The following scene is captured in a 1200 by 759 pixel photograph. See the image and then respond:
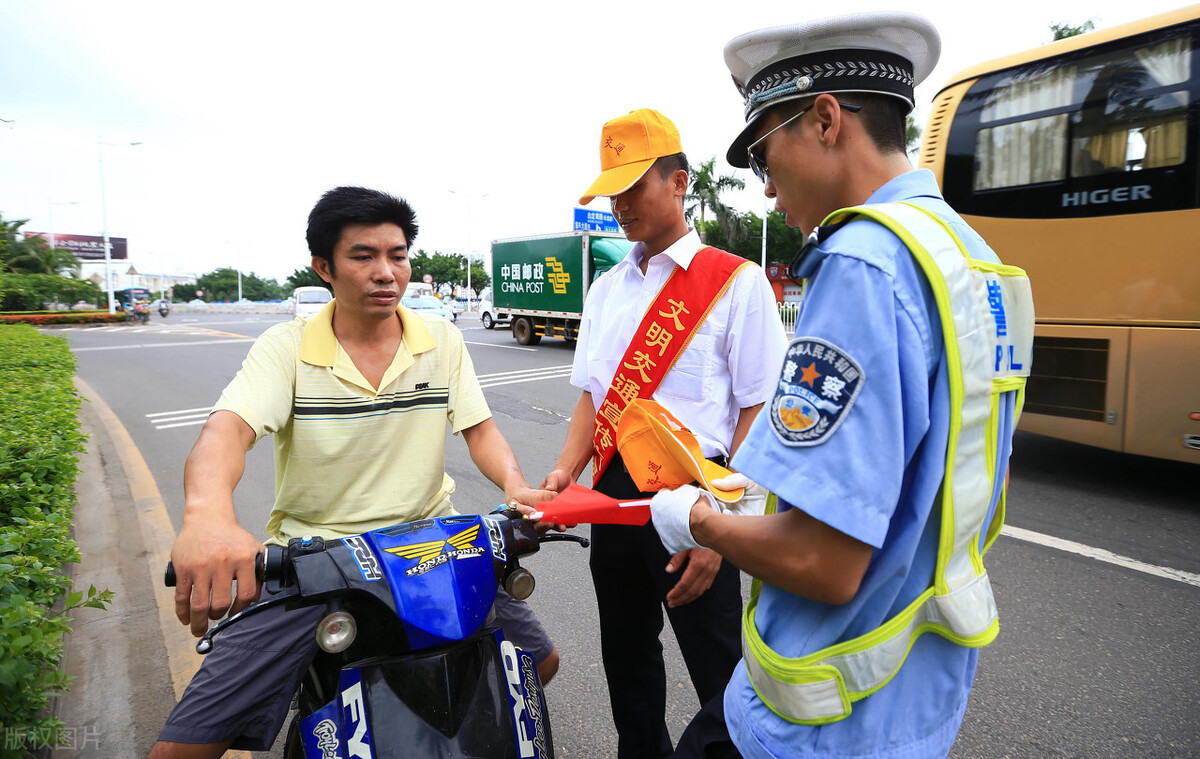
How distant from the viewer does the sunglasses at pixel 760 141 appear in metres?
1.05

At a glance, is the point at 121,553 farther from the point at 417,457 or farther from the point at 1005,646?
the point at 1005,646

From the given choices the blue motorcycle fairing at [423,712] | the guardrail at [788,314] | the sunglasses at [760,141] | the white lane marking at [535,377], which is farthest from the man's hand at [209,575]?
the guardrail at [788,314]

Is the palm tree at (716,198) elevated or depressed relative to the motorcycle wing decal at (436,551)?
elevated

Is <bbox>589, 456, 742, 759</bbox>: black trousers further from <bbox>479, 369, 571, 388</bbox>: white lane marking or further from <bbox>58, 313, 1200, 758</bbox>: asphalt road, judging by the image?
<bbox>479, 369, 571, 388</bbox>: white lane marking

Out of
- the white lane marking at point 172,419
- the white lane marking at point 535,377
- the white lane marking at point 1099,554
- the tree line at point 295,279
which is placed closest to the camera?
the white lane marking at point 1099,554

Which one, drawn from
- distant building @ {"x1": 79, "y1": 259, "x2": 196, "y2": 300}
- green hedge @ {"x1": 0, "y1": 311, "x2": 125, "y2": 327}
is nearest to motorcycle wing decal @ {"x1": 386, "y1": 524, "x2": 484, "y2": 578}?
green hedge @ {"x1": 0, "y1": 311, "x2": 125, "y2": 327}

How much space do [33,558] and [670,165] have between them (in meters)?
2.27

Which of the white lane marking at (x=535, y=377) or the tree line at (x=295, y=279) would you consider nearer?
the white lane marking at (x=535, y=377)

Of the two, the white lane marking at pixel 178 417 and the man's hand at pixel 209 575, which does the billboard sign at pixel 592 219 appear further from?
the man's hand at pixel 209 575

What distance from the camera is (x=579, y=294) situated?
16.8m

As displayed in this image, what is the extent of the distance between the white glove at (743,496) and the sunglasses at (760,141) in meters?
0.57

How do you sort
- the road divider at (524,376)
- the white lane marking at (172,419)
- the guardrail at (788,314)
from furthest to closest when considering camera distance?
the guardrail at (788,314) → the road divider at (524,376) → the white lane marking at (172,419)

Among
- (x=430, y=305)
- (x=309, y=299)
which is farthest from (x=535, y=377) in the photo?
(x=430, y=305)

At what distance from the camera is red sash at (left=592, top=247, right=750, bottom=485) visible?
1947mm
